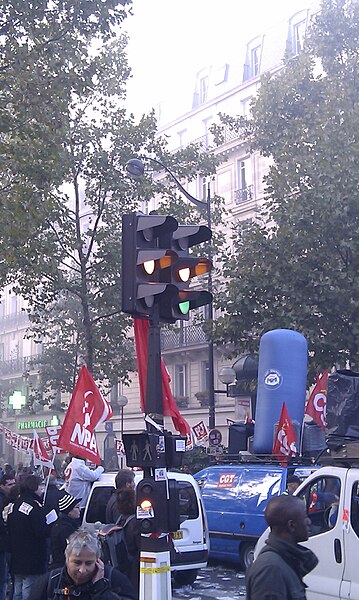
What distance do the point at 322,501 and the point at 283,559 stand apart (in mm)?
3831

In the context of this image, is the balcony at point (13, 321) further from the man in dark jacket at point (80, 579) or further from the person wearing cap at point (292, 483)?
the man in dark jacket at point (80, 579)

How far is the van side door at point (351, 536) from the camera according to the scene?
23.3ft

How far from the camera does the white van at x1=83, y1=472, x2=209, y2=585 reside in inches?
471

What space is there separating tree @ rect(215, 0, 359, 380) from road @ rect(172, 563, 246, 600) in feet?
22.3

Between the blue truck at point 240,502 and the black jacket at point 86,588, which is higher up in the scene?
the black jacket at point 86,588

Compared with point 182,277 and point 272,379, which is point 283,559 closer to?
point 182,277

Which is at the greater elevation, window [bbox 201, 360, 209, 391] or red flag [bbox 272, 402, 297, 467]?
window [bbox 201, 360, 209, 391]

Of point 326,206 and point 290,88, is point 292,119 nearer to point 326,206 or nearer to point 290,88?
point 290,88

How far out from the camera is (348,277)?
19.2 m

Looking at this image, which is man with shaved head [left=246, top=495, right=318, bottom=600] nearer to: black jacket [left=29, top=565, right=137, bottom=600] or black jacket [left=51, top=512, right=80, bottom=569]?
black jacket [left=29, top=565, right=137, bottom=600]

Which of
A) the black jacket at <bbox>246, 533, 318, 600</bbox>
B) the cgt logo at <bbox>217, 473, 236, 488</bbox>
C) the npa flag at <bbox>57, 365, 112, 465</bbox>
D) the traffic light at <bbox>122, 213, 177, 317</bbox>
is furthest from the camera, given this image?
the cgt logo at <bbox>217, 473, 236, 488</bbox>

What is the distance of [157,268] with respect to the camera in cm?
703

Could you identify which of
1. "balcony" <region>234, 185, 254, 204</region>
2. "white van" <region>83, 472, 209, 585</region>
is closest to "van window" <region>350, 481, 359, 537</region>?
"white van" <region>83, 472, 209, 585</region>

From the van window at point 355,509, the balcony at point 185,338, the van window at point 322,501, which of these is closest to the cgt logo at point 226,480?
the van window at point 322,501
